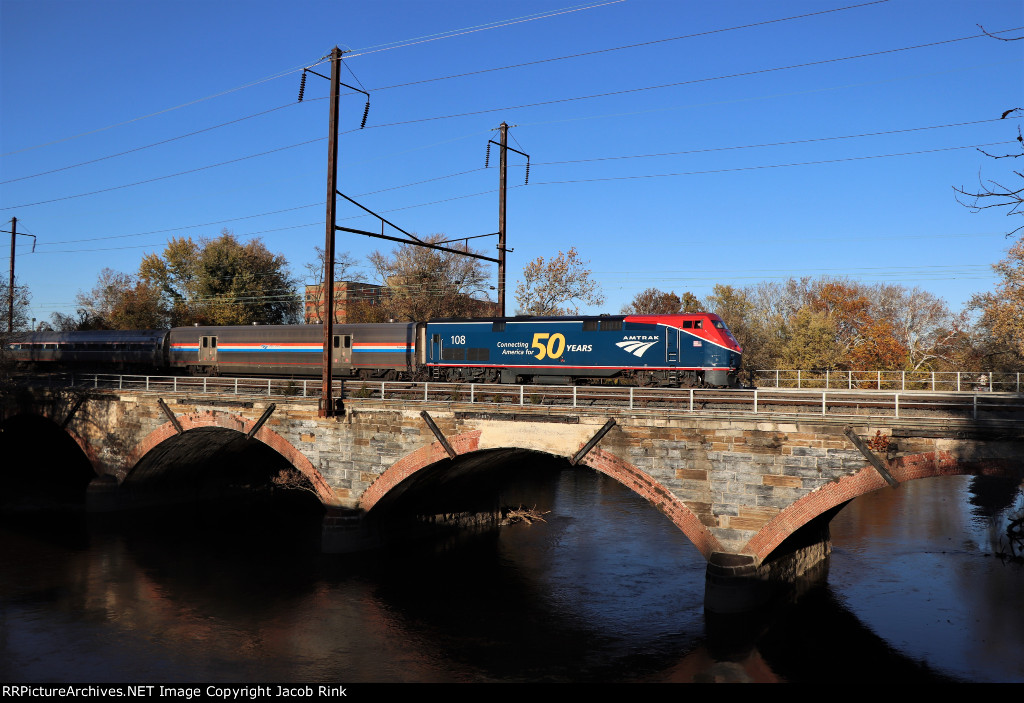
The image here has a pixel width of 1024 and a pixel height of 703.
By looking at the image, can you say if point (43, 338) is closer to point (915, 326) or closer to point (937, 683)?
point (937, 683)

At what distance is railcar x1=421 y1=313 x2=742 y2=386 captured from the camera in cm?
2753

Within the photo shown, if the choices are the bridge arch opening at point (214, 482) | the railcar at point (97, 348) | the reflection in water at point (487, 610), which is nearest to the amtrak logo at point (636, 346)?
the reflection in water at point (487, 610)

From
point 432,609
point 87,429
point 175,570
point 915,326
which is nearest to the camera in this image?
point 432,609

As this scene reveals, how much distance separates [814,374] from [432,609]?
38.0 meters

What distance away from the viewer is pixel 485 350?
3122 cm

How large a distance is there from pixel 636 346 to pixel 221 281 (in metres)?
51.6

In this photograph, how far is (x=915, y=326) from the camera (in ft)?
253

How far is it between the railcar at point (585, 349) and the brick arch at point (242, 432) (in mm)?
8201

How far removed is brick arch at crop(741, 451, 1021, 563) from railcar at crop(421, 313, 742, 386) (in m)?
9.97

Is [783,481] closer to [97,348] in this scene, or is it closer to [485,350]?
[485,350]

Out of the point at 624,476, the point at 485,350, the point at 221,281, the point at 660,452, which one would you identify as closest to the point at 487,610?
the point at 624,476

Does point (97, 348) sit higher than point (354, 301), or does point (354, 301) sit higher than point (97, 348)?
point (354, 301)

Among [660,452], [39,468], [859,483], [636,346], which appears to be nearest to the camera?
[859,483]

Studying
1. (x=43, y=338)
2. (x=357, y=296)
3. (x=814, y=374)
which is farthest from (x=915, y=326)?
(x=43, y=338)
